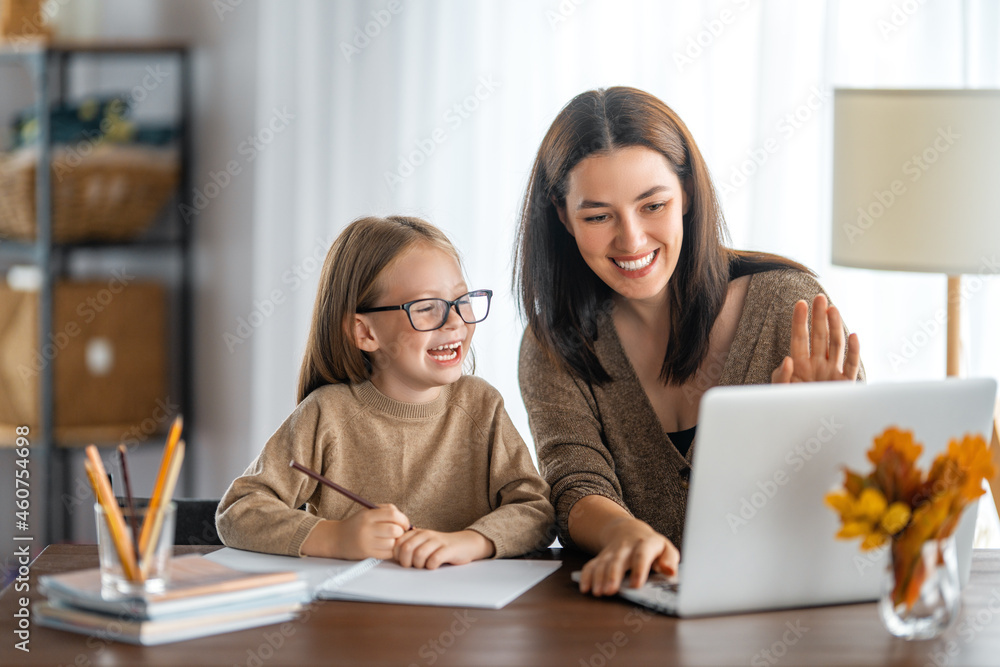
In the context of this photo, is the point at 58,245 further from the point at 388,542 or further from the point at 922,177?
the point at 922,177

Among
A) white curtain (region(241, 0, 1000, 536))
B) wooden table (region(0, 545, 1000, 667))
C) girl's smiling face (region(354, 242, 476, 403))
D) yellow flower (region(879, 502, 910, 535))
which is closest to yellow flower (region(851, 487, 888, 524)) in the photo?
yellow flower (region(879, 502, 910, 535))

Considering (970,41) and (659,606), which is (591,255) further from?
(970,41)

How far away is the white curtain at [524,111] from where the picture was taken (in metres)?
2.52

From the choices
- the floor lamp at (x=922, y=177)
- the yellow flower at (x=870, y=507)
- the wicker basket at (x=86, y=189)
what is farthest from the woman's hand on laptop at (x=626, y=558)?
the wicker basket at (x=86, y=189)

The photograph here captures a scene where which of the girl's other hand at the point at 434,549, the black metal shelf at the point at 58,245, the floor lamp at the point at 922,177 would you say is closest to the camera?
the girl's other hand at the point at 434,549

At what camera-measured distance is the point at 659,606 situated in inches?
39.1

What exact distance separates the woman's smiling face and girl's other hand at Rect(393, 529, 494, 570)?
49 centimetres

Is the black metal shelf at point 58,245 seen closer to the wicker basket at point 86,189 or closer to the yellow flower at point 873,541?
the wicker basket at point 86,189

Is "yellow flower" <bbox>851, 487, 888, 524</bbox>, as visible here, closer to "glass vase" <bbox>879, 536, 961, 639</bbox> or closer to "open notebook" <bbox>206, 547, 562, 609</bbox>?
"glass vase" <bbox>879, 536, 961, 639</bbox>

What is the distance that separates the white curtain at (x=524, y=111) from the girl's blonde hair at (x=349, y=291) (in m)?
1.19

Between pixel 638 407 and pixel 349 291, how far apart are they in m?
0.48

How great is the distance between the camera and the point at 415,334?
52.4 inches

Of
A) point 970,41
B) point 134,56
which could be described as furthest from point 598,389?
point 134,56

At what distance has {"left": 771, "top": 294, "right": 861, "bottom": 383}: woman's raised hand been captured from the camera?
123 centimetres
